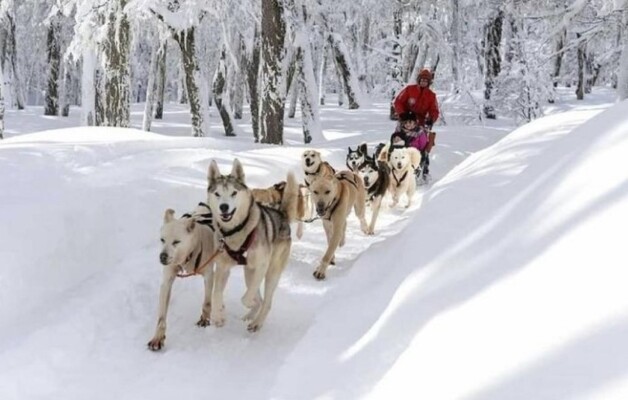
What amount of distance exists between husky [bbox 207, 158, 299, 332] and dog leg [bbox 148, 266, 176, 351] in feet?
1.26

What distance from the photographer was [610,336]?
2002 millimetres

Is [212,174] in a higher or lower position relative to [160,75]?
lower

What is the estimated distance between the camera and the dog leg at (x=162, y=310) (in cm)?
464

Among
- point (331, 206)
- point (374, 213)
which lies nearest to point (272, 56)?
point (374, 213)

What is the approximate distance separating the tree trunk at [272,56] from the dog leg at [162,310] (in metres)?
8.86

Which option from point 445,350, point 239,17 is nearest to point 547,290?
point 445,350

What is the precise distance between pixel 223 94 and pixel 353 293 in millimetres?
18155

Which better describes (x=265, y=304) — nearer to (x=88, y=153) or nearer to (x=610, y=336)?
(x=610, y=336)

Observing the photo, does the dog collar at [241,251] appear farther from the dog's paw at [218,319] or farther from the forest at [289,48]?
the forest at [289,48]

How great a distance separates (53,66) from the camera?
91.2ft

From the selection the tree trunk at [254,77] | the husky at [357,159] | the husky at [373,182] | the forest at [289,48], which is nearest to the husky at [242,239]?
the husky at [373,182]

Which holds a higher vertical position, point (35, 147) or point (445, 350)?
point (35, 147)

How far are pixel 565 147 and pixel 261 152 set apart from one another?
698cm

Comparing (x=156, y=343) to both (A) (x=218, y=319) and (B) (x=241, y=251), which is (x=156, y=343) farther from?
(B) (x=241, y=251)
